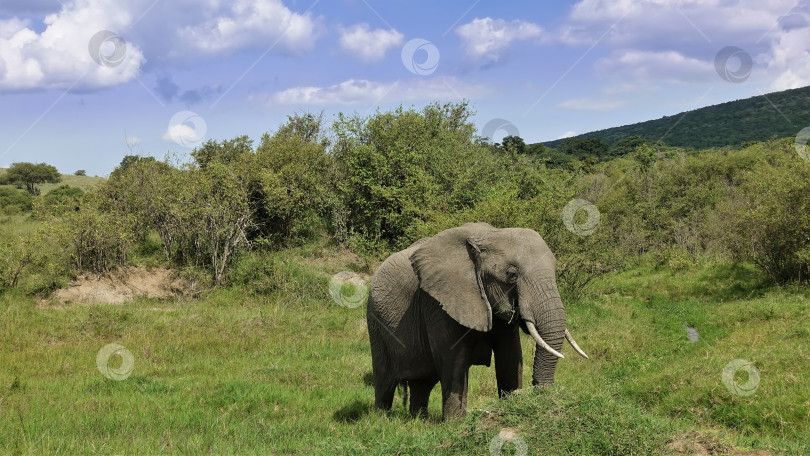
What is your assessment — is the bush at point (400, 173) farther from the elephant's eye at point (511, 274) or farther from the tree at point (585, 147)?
the tree at point (585, 147)

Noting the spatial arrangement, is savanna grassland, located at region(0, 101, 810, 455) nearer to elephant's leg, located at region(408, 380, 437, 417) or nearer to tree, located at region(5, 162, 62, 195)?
elephant's leg, located at region(408, 380, 437, 417)

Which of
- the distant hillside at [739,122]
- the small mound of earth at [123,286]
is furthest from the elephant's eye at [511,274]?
the distant hillside at [739,122]

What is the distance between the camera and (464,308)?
789cm

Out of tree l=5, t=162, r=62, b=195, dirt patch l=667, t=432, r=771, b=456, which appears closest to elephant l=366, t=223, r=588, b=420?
dirt patch l=667, t=432, r=771, b=456

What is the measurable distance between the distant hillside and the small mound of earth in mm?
95321

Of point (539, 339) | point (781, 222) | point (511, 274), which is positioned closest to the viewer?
point (539, 339)

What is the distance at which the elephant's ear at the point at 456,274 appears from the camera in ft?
25.7

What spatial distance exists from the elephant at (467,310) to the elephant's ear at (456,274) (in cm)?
1

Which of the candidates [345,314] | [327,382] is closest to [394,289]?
[327,382]

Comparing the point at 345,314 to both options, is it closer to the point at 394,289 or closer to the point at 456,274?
the point at 394,289

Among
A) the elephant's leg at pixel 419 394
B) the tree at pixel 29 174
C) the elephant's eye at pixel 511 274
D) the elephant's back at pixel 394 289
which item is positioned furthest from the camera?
the tree at pixel 29 174

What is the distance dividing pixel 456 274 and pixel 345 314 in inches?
504

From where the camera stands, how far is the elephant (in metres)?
7.55

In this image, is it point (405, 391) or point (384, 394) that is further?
point (405, 391)
